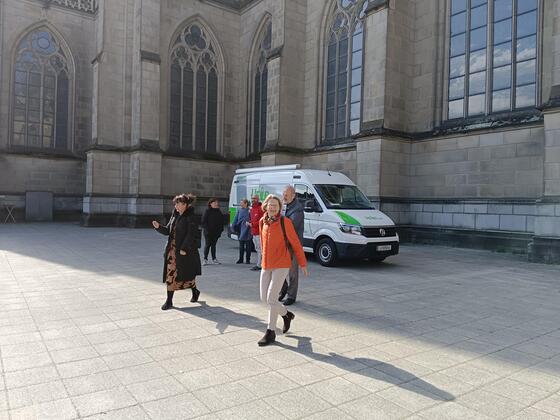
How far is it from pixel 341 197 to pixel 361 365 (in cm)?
717

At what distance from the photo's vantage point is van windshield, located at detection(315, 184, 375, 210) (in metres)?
10.7

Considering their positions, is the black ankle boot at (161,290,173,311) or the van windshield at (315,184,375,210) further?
the van windshield at (315,184,375,210)

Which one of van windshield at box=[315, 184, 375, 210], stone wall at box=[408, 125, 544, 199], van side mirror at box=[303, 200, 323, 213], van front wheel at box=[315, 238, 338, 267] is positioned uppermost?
stone wall at box=[408, 125, 544, 199]

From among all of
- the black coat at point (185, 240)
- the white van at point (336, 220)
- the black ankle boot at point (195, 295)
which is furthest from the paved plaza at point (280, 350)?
the white van at point (336, 220)

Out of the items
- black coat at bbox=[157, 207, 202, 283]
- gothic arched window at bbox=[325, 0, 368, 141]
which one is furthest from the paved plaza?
gothic arched window at bbox=[325, 0, 368, 141]

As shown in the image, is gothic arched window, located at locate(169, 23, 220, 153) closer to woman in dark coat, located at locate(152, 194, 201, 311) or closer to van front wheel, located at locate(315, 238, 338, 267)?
van front wheel, located at locate(315, 238, 338, 267)

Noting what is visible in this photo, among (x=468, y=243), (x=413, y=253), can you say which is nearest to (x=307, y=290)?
(x=413, y=253)

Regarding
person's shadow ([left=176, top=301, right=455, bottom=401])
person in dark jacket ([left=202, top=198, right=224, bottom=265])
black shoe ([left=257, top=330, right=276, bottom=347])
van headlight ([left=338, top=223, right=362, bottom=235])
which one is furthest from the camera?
person in dark jacket ([left=202, top=198, right=224, bottom=265])

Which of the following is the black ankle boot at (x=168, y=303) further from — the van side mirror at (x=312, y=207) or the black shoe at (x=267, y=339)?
the van side mirror at (x=312, y=207)

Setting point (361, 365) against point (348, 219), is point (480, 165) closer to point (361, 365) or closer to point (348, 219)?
point (348, 219)

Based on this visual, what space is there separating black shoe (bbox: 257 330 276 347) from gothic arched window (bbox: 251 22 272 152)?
1940 centimetres

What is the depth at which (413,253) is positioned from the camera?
42.9 ft

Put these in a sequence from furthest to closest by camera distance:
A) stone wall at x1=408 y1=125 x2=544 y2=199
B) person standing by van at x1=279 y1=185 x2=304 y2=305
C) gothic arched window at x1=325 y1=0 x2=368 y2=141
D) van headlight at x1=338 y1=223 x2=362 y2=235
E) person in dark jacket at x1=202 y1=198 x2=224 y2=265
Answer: gothic arched window at x1=325 y1=0 x2=368 y2=141 < stone wall at x1=408 y1=125 x2=544 y2=199 < person in dark jacket at x1=202 y1=198 x2=224 y2=265 < van headlight at x1=338 y1=223 x2=362 y2=235 < person standing by van at x1=279 y1=185 x2=304 y2=305

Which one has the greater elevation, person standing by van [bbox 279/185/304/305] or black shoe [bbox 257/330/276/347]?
person standing by van [bbox 279/185/304/305]
